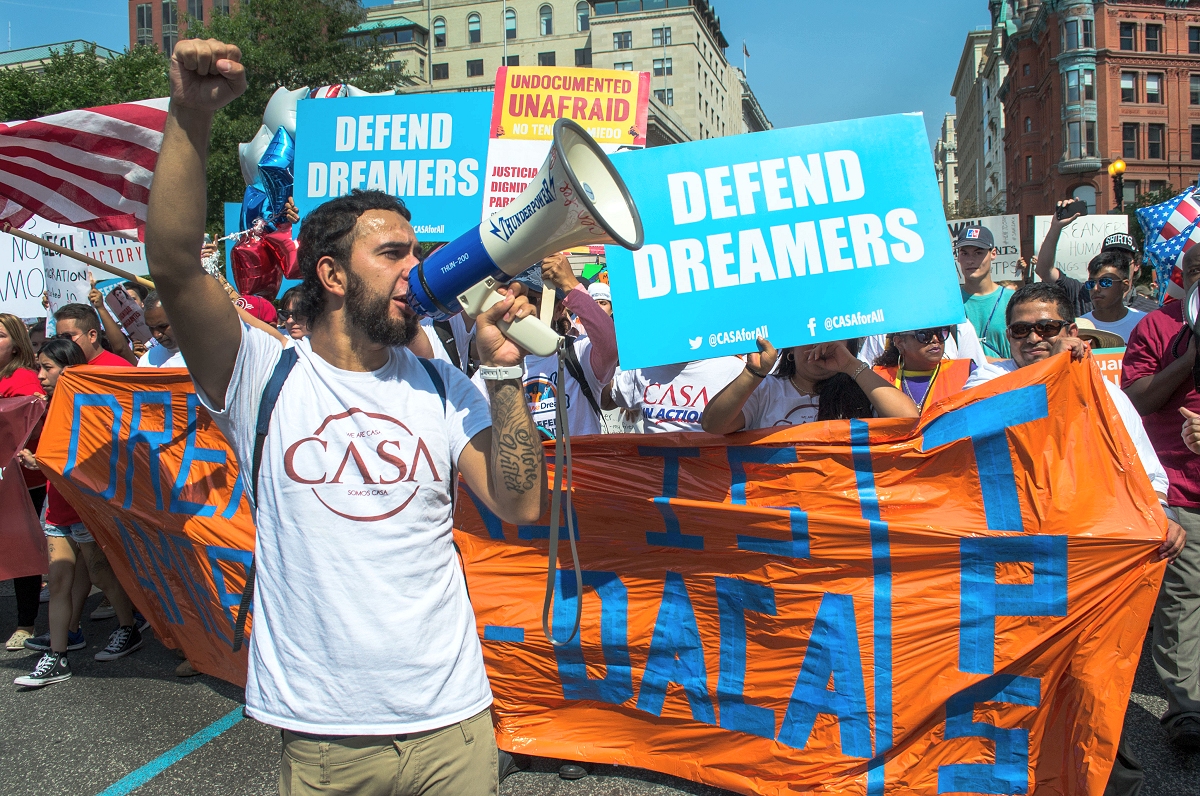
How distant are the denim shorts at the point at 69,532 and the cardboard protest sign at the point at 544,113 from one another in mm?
2667

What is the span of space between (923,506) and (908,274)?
28.2 inches

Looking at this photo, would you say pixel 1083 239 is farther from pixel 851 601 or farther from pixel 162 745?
pixel 162 745

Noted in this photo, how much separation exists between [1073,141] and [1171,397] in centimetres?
5878

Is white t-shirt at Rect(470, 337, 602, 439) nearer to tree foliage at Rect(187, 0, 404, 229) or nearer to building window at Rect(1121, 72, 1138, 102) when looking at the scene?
tree foliage at Rect(187, 0, 404, 229)

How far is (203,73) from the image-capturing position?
1.54m

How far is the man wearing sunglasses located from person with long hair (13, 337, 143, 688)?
15.6ft

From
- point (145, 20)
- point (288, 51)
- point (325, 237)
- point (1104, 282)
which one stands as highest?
point (145, 20)

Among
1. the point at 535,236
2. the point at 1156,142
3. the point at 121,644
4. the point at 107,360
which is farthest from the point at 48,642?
the point at 1156,142

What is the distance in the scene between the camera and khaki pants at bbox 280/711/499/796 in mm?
1710

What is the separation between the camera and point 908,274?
2627mm

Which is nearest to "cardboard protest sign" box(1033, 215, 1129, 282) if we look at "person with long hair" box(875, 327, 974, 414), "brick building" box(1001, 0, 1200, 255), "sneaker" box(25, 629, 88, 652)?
"person with long hair" box(875, 327, 974, 414)

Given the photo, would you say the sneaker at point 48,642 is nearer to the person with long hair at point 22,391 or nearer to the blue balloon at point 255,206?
the person with long hair at point 22,391

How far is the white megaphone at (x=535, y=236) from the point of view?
1.67 metres

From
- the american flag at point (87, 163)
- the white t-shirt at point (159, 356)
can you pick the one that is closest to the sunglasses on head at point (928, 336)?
→ the american flag at point (87, 163)
